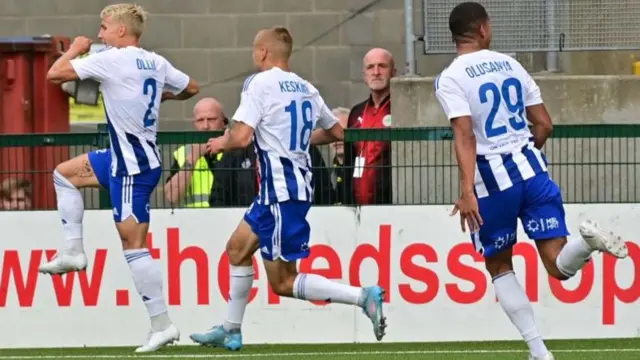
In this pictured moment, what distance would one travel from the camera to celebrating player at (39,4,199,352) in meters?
10.2

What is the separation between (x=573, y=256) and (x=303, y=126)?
2144mm

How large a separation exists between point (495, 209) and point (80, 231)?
10.5ft

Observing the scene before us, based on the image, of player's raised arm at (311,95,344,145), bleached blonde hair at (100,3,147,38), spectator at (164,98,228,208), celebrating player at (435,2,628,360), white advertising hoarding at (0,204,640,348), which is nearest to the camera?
celebrating player at (435,2,628,360)

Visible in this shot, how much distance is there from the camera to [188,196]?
12227 millimetres

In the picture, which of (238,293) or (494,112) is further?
(238,293)

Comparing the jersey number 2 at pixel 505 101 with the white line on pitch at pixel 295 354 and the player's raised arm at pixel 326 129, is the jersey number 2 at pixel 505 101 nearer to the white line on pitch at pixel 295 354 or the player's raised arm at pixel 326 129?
the player's raised arm at pixel 326 129

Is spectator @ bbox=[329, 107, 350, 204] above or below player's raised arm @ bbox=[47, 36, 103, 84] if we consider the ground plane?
below

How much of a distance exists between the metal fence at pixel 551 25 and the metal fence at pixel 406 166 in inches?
61.2

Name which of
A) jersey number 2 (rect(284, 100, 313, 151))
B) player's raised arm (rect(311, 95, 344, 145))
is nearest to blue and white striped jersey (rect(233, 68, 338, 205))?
jersey number 2 (rect(284, 100, 313, 151))

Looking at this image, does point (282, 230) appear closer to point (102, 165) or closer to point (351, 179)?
point (102, 165)

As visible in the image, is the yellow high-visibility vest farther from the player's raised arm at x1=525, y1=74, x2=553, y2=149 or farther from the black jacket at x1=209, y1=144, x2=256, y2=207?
the player's raised arm at x1=525, y1=74, x2=553, y2=149

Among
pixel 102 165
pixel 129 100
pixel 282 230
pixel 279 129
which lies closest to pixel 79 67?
pixel 129 100

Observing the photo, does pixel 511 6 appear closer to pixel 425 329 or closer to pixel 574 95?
pixel 574 95

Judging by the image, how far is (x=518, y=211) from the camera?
29.2 ft
